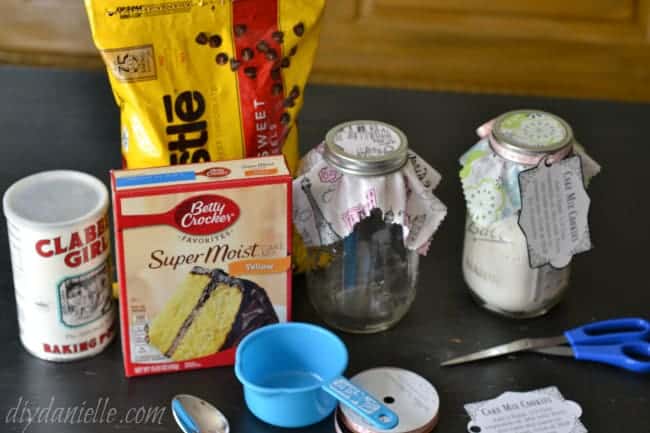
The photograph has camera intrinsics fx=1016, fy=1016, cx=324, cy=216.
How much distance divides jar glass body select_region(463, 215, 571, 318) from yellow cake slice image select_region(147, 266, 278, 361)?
22 cm

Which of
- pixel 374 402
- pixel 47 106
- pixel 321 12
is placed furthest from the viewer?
pixel 47 106

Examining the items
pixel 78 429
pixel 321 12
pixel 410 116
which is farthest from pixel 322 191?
pixel 410 116

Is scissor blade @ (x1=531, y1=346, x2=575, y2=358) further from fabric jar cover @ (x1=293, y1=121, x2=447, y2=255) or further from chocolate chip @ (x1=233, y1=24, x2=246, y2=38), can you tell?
chocolate chip @ (x1=233, y1=24, x2=246, y2=38)

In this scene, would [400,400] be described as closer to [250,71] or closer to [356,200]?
[356,200]

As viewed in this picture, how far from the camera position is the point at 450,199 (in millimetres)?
1204

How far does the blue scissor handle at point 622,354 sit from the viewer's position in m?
0.98

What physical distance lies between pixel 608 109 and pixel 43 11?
3.98ft

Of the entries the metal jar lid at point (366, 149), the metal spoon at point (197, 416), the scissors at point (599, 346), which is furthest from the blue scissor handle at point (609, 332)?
the metal spoon at point (197, 416)

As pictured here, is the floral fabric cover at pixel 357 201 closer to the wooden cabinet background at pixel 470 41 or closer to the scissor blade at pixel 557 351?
the scissor blade at pixel 557 351

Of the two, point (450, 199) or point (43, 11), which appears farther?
point (43, 11)

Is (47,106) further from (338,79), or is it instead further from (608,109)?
(338,79)

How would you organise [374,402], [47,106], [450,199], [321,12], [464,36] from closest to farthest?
[374,402]
[321,12]
[450,199]
[47,106]
[464,36]

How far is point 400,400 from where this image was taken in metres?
0.93

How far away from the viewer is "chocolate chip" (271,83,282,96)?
40.2 inches
